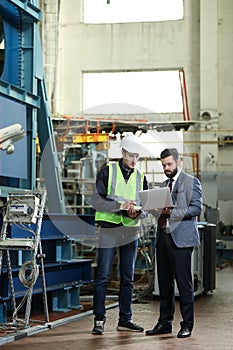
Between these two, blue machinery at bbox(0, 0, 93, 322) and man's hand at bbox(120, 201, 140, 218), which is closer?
man's hand at bbox(120, 201, 140, 218)

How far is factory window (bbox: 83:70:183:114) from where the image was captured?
59.8 feet

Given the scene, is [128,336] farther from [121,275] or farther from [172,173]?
[172,173]

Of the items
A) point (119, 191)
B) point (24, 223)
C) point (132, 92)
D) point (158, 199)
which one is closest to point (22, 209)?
point (24, 223)

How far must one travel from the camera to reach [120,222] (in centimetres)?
618

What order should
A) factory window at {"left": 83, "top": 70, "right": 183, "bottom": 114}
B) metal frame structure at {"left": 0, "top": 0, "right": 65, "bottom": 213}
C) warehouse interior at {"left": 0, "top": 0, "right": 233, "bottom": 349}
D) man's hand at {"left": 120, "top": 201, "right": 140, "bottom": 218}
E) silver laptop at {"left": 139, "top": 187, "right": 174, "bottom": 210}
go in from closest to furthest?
1. silver laptop at {"left": 139, "top": 187, "right": 174, "bottom": 210}
2. man's hand at {"left": 120, "top": 201, "right": 140, "bottom": 218}
3. metal frame structure at {"left": 0, "top": 0, "right": 65, "bottom": 213}
4. warehouse interior at {"left": 0, "top": 0, "right": 233, "bottom": 349}
5. factory window at {"left": 83, "top": 70, "right": 183, "bottom": 114}

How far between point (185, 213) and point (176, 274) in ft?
1.94

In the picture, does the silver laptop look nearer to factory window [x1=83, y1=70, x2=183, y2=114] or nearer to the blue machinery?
the blue machinery

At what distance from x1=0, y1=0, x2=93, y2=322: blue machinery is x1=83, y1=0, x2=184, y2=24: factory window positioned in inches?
426

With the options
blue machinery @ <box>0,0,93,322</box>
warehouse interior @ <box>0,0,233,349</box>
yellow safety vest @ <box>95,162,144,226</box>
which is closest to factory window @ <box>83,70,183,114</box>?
warehouse interior @ <box>0,0,233,349</box>

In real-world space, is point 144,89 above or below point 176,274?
above

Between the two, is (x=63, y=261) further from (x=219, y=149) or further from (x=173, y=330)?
(x=219, y=149)

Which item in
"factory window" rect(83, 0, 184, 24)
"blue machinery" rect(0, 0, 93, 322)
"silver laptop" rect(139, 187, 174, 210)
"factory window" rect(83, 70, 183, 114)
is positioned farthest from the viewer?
"factory window" rect(83, 0, 184, 24)

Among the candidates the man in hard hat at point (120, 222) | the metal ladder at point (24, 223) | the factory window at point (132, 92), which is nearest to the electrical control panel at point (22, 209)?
the metal ladder at point (24, 223)

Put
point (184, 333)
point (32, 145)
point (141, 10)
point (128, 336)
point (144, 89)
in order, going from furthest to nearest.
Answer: point (141, 10), point (144, 89), point (32, 145), point (128, 336), point (184, 333)
